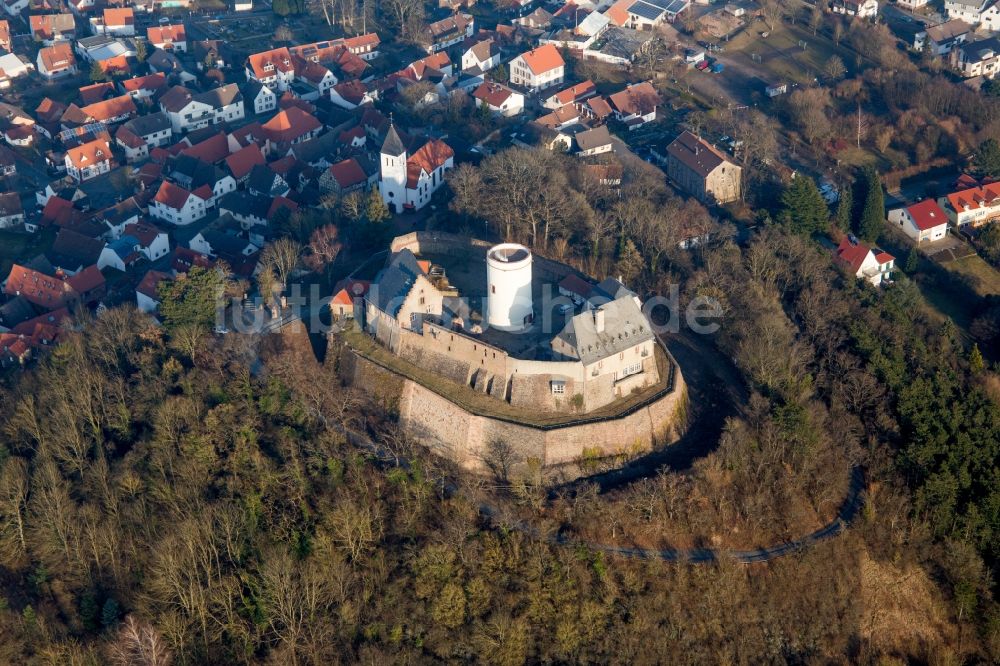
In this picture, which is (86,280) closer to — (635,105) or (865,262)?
(635,105)

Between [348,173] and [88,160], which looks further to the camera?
[88,160]

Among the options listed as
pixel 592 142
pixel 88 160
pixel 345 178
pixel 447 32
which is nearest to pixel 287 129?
pixel 345 178

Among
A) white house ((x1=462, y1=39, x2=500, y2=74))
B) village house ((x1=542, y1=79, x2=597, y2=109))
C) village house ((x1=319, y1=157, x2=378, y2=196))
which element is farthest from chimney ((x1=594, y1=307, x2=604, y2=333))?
white house ((x1=462, y1=39, x2=500, y2=74))

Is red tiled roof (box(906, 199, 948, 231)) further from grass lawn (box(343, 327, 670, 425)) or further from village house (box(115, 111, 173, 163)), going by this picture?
village house (box(115, 111, 173, 163))

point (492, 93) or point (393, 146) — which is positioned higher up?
point (393, 146)

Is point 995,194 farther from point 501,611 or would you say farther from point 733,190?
point 501,611

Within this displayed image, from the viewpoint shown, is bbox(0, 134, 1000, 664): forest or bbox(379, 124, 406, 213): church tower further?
bbox(379, 124, 406, 213): church tower

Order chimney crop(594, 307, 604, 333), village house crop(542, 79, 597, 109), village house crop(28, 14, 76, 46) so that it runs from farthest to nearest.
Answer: village house crop(28, 14, 76, 46) < village house crop(542, 79, 597, 109) < chimney crop(594, 307, 604, 333)
